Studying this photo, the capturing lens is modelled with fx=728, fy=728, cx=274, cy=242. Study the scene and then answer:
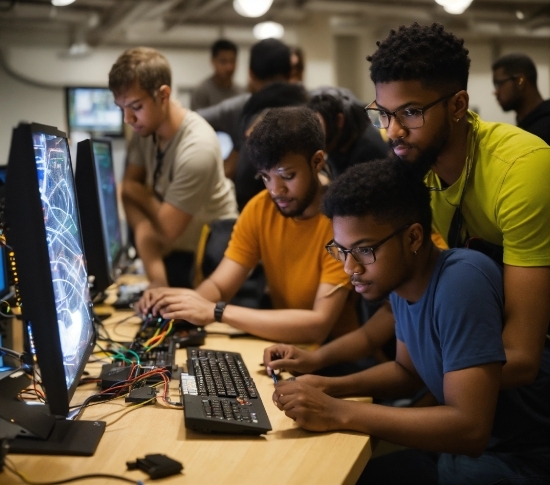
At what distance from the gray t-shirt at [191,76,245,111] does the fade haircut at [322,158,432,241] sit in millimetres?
3707

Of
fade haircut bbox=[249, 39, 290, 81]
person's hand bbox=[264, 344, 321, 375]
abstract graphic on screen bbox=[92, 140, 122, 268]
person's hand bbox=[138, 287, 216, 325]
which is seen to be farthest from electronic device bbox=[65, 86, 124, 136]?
person's hand bbox=[264, 344, 321, 375]

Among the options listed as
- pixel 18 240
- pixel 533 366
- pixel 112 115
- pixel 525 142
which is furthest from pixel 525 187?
pixel 112 115

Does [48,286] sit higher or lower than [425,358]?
higher

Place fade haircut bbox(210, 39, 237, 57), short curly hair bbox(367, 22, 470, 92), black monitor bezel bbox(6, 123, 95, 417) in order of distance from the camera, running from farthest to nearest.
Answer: fade haircut bbox(210, 39, 237, 57) → short curly hair bbox(367, 22, 470, 92) → black monitor bezel bbox(6, 123, 95, 417)

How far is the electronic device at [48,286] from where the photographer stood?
1153mm

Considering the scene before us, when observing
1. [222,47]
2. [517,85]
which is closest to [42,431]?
[517,85]

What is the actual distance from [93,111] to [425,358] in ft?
19.0

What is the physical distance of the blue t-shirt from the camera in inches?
55.9

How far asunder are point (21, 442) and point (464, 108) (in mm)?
1188

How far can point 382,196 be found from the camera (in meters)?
1.51

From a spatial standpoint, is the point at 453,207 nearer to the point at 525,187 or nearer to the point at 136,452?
the point at 525,187

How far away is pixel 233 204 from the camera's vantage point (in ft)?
9.62

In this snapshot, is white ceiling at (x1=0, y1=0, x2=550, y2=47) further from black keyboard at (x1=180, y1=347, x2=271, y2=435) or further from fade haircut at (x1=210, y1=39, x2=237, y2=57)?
black keyboard at (x1=180, y1=347, x2=271, y2=435)

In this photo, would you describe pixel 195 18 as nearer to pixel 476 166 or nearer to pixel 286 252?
pixel 286 252
